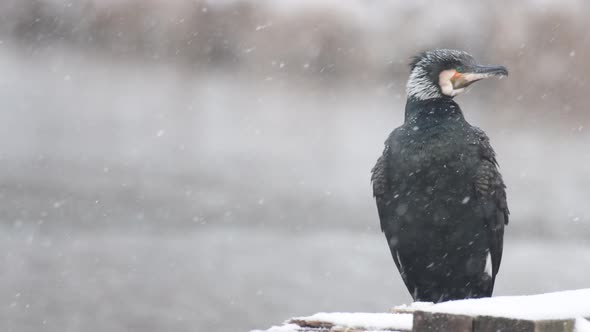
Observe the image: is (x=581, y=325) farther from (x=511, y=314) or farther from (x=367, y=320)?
(x=367, y=320)

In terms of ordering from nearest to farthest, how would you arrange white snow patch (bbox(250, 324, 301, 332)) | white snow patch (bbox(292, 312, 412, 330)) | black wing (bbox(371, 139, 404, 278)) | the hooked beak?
white snow patch (bbox(292, 312, 412, 330)) < white snow patch (bbox(250, 324, 301, 332)) < black wing (bbox(371, 139, 404, 278)) < the hooked beak

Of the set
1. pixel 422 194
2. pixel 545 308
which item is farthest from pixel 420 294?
pixel 545 308

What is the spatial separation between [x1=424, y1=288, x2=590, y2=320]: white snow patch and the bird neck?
138 inches

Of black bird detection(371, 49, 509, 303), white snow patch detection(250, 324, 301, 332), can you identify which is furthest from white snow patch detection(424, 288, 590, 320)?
black bird detection(371, 49, 509, 303)

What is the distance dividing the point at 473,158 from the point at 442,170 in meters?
0.29

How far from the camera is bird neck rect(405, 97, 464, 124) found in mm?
5957

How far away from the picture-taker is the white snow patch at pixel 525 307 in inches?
84.5

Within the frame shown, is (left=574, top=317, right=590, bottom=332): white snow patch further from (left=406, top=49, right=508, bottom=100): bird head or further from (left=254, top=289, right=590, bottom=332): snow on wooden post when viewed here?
(left=406, top=49, right=508, bottom=100): bird head

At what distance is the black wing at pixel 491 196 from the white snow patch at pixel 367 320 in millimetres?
3111

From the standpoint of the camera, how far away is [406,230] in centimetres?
605

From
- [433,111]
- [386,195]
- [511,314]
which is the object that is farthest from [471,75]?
[511,314]

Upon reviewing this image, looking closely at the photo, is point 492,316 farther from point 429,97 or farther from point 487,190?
point 429,97

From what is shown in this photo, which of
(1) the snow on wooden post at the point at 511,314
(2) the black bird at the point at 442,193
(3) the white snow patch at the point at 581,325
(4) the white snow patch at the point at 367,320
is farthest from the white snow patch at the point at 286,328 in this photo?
(2) the black bird at the point at 442,193

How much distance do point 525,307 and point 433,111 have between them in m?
3.92
